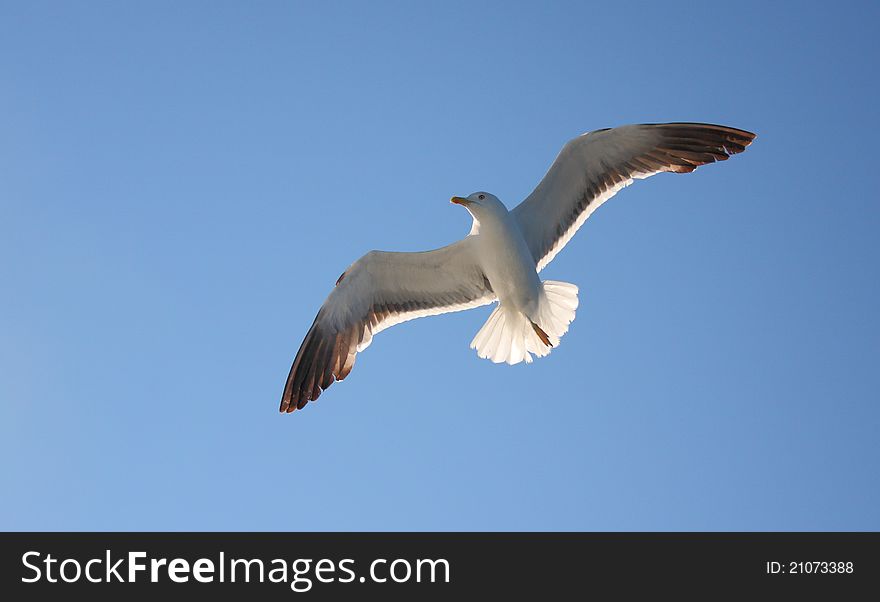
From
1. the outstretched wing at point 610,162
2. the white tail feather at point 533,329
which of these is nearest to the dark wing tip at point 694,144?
the outstretched wing at point 610,162

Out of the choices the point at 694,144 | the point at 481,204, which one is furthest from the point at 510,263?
the point at 694,144

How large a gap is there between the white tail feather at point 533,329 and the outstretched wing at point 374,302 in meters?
0.44

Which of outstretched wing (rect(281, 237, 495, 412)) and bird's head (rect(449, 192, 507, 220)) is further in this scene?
outstretched wing (rect(281, 237, 495, 412))

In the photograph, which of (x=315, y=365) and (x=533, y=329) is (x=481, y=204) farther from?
(x=315, y=365)

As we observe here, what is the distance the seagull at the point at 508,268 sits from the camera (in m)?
5.02

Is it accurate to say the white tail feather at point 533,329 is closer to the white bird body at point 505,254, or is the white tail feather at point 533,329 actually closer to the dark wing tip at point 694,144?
the white bird body at point 505,254

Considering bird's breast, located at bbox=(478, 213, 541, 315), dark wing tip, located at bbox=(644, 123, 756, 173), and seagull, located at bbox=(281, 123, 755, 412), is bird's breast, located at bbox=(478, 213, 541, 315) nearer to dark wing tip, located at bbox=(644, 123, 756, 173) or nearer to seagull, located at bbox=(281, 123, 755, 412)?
seagull, located at bbox=(281, 123, 755, 412)

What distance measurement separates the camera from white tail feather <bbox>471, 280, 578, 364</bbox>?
509 cm

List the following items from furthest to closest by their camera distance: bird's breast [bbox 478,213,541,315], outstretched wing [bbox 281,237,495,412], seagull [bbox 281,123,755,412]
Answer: outstretched wing [bbox 281,237,495,412], seagull [bbox 281,123,755,412], bird's breast [bbox 478,213,541,315]

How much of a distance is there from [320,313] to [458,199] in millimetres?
1570

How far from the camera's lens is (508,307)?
5.20m

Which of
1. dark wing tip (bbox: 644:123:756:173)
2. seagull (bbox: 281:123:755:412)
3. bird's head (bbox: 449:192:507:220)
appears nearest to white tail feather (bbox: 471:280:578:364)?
seagull (bbox: 281:123:755:412)

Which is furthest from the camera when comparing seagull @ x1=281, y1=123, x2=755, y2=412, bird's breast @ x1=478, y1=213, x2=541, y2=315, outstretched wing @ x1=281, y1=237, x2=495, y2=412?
outstretched wing @ x1=281, y1=237, x2=495, y2=412

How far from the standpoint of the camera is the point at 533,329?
5.11m
